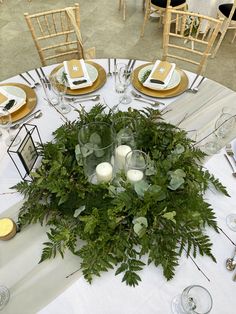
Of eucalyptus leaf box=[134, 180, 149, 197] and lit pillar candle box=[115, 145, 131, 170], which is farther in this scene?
lit pillar candle box=[115, 145, 131, 170]

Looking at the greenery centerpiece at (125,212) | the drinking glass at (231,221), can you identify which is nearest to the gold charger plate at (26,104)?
the greenery centerpiece at (125,212)

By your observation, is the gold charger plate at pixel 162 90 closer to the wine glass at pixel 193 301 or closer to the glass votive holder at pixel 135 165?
the glass votive holder at pixel 135 165

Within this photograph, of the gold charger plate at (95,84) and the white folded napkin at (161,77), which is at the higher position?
the white folded napkin at (161,77)

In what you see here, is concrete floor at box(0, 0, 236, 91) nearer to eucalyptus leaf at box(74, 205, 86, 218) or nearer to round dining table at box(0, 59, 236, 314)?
round dining table at box(0, 59, 236, 314)

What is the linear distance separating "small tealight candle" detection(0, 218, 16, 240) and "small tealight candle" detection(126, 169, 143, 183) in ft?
1.51

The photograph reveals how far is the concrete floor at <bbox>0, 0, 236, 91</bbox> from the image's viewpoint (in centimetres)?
324

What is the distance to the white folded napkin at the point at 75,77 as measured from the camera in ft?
5.31

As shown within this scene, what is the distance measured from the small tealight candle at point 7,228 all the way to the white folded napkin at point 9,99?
2.05ft

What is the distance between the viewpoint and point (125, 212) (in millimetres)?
1035

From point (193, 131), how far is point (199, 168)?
0.26 meters

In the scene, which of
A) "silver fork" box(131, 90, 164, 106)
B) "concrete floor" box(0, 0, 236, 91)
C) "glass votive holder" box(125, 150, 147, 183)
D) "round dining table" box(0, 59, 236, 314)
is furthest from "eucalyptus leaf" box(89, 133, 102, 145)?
"concrete floor" box(0, 0, 236, 91)

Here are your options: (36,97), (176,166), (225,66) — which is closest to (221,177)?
(176,166)

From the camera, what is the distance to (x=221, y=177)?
4.13ft

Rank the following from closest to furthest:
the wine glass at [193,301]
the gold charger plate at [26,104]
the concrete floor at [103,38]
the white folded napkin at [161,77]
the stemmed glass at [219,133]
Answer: the wine glass at [193,301] → the stemmed glass at [219,133] → the gold charger plate at [26,104] → the white folded napkin at [161,77] → the concrete floor at [103,38]
